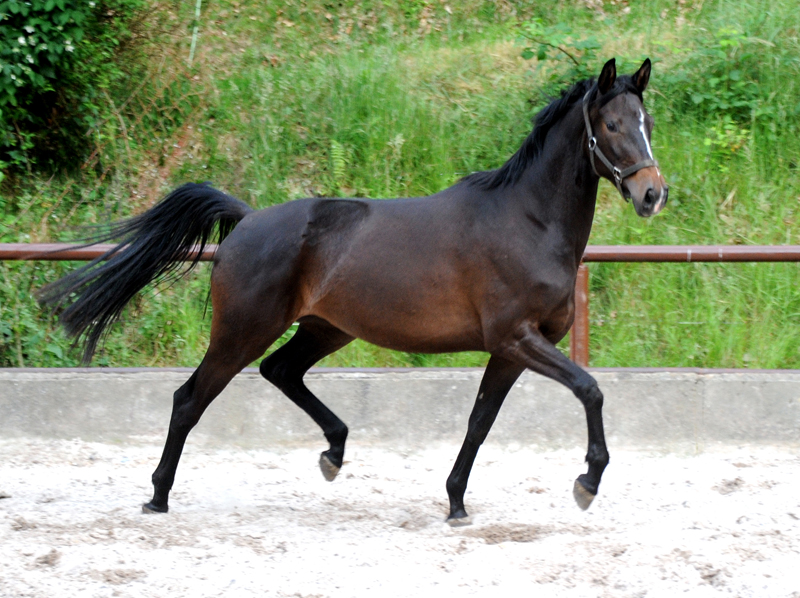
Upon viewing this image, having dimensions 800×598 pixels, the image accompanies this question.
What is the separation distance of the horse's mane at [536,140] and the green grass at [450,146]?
1953 millimetres

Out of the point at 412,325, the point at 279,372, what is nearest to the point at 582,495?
the point at 412,325

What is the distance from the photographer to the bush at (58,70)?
7000 mm

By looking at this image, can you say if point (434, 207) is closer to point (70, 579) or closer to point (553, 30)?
point (70, 579)

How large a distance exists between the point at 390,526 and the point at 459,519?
312 millimetres

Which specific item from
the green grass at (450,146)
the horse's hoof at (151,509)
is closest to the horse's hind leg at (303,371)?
the horse's hoof at (151,509)

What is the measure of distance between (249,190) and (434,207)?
4.07 meters

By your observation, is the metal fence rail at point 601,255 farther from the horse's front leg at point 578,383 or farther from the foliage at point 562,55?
the foliage at point 562,55

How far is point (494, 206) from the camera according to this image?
12.0 feet

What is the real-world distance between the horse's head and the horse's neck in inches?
3.6

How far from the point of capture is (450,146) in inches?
303

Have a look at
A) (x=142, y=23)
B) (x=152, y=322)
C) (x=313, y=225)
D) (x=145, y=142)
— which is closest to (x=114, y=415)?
(x=152, y=322)

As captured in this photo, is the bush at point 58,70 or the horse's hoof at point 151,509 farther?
the bush at point 58,70

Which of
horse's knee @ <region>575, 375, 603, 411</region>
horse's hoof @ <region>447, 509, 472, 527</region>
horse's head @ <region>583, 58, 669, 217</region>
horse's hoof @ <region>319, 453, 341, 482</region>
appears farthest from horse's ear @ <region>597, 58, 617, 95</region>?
horse's hoof @ <region>319, 453, 341, 482</region>

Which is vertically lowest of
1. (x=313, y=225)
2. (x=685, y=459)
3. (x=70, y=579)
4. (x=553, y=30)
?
(x=685, y=459)
